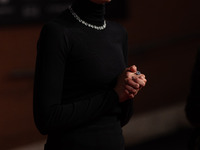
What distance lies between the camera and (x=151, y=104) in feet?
15.2

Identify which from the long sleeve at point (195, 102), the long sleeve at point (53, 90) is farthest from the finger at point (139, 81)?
the long sleeve at point (195, 102)

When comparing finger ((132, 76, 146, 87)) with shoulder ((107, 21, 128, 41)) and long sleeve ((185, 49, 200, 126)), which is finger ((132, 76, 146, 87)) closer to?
shoulder ((107, 21, 128, 41))

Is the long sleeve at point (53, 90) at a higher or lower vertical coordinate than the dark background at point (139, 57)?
higher

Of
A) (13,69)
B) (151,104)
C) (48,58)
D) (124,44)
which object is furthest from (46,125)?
(151,104)

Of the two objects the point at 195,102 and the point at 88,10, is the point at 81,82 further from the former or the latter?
the point at 195,102

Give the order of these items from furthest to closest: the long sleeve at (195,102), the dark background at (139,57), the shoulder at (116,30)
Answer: the dark background at (139,57)
the long sleeve at (195,102)
the shoulder at (116,30)

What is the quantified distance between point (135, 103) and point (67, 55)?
317cm

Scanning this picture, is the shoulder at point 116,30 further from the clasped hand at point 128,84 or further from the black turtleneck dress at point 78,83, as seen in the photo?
the clasped hand at point 128,84

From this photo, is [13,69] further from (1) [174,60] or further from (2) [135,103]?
(1) [174,60]

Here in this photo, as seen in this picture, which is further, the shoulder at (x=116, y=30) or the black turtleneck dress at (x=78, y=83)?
the shoulder at (x=116, y=30)

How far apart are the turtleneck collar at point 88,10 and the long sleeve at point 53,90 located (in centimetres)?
12

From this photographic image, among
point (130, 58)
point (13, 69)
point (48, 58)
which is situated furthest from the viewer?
point (130, 58)

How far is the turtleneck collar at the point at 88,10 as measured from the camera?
144 cm

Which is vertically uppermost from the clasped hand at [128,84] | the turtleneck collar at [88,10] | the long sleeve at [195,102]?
the turtleneck collar at [88,10]
